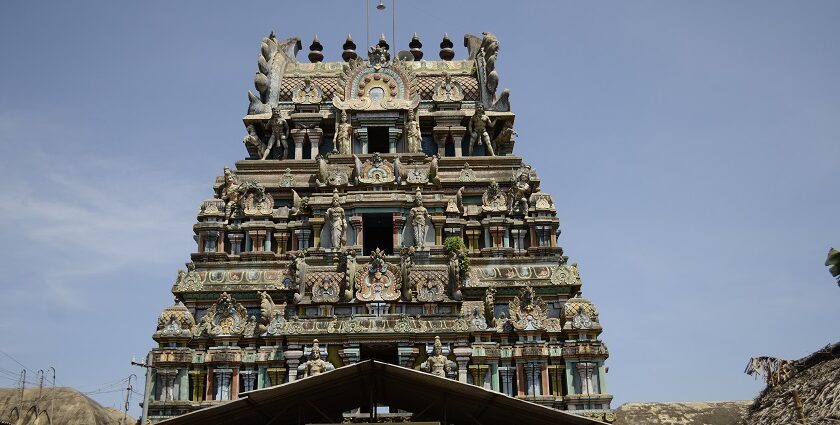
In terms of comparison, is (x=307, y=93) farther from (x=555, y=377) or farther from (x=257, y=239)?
(x=555, y=377)

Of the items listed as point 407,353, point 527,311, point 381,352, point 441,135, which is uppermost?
point 441,135

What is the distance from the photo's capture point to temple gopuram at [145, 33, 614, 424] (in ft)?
93.8

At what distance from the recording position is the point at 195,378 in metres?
28.8

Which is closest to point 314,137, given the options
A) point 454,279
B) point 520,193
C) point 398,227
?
point 398,227

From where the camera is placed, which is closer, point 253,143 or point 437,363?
point 437,363

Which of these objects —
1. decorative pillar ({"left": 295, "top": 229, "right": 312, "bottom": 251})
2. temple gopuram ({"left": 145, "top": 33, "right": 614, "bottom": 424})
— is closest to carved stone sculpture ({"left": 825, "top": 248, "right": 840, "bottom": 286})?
temple gopuram ({"left": 145, "top": 33, "right": 614, "bottom": 424})

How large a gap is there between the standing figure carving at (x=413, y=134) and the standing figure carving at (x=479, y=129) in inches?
91.2

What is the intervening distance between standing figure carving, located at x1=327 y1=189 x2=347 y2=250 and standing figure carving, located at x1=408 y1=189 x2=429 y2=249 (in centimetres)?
249

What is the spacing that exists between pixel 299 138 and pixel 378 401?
22314 mm

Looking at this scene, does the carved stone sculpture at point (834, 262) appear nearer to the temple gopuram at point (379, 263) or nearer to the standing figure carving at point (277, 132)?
the temple gopuram at point (379, 263)

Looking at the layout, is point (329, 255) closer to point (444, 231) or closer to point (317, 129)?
point (444, 231)

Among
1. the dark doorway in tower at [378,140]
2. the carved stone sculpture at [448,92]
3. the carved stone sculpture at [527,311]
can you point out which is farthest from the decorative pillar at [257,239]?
the carved stone sculpture at [448,92]

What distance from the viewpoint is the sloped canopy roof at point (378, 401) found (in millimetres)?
15289

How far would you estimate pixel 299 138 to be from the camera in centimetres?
3797
